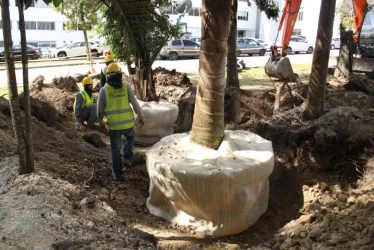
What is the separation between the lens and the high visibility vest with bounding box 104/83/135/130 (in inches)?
204

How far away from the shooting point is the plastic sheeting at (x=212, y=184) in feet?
12.8

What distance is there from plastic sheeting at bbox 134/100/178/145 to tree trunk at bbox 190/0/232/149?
101 inches

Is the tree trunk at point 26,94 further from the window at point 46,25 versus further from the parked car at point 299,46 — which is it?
the window at point 46,25

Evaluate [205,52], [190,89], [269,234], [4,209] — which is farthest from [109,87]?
[190,89]

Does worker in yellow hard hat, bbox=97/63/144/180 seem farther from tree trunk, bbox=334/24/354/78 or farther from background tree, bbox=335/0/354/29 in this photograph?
background tree, bbox=335/0/354/29

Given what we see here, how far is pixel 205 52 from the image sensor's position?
4.25 meters

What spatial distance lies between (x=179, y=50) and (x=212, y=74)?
21.0m

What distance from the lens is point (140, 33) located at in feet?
23.8

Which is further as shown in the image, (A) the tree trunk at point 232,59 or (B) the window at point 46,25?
(B) the window at point 46,25

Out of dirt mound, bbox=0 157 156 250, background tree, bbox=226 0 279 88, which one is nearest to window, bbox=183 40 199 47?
background tree, bbox=226 0 279 88

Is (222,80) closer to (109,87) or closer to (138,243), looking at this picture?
(109,87)

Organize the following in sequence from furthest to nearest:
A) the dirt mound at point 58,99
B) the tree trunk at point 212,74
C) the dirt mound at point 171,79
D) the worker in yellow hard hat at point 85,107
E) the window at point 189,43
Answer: the window at point 189,43
the dirt mound at point 171,79
the dirt mound at point 58,99
the worker in yellow hard hat at point 85,107
the tree trunk at point 212,74

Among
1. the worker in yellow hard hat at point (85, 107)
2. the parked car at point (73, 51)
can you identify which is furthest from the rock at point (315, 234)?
the parked car at point (73, 51)

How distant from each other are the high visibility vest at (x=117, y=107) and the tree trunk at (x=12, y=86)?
139 cm
